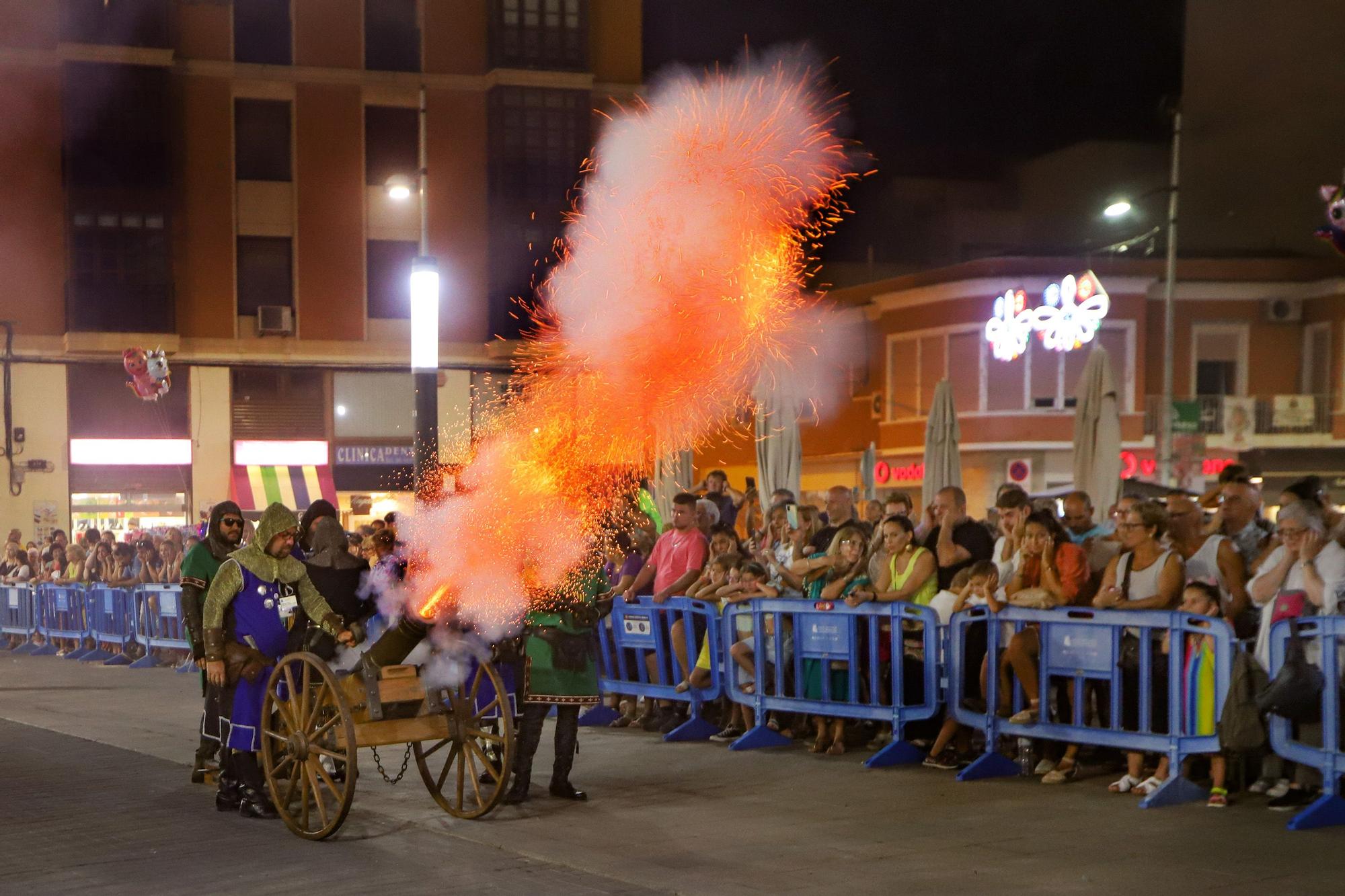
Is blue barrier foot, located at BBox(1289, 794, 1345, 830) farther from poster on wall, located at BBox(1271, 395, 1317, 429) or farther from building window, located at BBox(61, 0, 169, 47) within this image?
building window, located at BBox(61, 0, 169, 47)

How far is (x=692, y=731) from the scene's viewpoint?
11602 millimetres

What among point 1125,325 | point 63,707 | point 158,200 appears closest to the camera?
point 63,707

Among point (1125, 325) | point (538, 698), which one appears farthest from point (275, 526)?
point (1125, 325)

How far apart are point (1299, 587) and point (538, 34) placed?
28.1 metres

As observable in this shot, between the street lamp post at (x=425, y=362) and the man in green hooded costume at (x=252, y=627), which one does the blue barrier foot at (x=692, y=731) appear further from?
the street lamp post at (x=425, y=362)

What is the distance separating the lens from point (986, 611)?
974cm

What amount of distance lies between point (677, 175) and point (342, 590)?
3927 millimetres

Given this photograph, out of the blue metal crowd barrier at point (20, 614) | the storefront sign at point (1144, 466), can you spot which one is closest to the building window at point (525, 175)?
the blue metal crowd barrier at point (20, 614)

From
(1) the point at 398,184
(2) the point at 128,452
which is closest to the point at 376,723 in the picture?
(1) the point at 398,184

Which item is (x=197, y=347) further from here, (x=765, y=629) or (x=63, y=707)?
(x=765, y=629)

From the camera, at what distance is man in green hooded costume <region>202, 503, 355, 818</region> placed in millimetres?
8812

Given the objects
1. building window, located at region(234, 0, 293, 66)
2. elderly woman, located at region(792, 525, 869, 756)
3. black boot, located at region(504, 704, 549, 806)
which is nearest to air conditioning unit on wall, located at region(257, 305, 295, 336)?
building window, located at region(234, 0, 293, 66)

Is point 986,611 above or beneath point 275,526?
beneath

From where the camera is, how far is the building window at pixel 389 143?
3353cm
